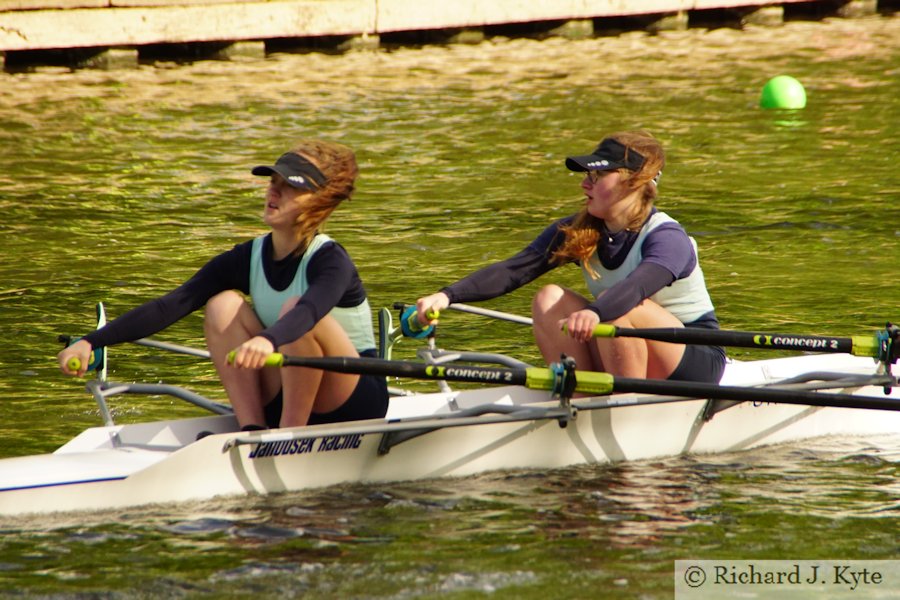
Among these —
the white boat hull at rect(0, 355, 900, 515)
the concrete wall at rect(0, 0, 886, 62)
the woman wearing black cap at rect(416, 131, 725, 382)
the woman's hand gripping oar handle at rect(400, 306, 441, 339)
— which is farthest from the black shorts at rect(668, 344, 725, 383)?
the concrete wall at rect(0, 0, 886, 62)

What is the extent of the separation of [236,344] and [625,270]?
154cm

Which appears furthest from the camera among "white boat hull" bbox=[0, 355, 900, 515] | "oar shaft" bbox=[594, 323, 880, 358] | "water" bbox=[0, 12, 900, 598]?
"oar shaft" bbox=[594, 323, 880, 358]

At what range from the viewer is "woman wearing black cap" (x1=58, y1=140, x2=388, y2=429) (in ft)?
17.1

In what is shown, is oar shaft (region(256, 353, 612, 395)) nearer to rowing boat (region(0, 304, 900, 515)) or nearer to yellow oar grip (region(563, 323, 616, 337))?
rowing boat (region(0, 304, 900, 515))

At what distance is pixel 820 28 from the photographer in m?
19.9

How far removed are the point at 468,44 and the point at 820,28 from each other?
4.99 metres

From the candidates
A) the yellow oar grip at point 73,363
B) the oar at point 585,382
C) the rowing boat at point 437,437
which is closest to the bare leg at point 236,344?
the rowing boat at point 437,437

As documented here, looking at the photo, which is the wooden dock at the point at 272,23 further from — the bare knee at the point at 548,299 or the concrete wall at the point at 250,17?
the bare knee at the point at 548,299

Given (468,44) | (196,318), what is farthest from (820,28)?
(196,318)

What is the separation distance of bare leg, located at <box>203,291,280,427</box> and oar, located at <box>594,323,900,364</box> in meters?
1.33

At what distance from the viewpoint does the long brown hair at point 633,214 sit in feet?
18.9

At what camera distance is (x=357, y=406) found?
5.43 metres

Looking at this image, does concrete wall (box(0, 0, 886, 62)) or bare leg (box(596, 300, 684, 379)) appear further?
concrete wall (box(0, 0, 886, 62))

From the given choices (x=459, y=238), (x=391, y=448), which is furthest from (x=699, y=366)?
(x=459, y=238)
